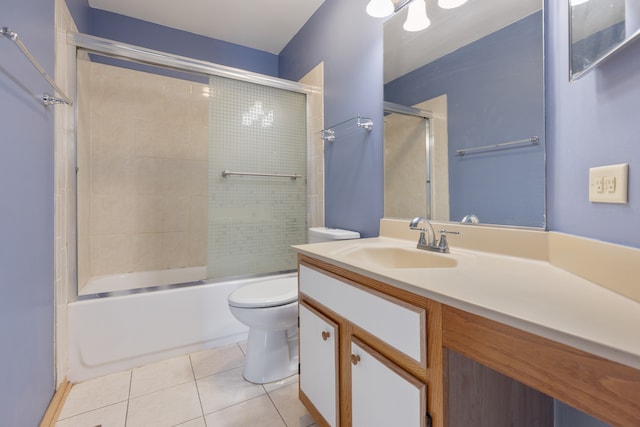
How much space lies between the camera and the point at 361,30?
1763mm

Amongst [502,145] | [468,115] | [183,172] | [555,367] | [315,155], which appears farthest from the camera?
[183,172]

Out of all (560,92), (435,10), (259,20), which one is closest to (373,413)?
(560,92)

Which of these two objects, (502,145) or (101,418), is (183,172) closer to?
(101,418)

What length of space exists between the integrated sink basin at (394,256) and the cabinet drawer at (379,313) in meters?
0.18

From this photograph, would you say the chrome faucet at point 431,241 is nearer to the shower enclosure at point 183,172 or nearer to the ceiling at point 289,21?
the ceiling at point 289,21

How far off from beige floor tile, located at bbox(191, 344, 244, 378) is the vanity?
716 mm

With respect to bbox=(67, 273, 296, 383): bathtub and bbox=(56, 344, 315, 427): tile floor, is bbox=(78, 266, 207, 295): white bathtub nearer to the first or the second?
bbox=(67, 273, 296, 383): bathtub

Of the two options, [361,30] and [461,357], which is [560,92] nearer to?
[461,357]

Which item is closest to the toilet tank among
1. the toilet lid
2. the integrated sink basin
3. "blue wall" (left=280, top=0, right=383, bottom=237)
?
"blue wall" (left=280, top=0, right=383, bottom=237)

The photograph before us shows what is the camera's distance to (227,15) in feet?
7.54

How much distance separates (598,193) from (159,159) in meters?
2.82

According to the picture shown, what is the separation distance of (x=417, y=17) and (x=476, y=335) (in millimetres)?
1531

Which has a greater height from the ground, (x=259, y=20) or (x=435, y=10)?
(x=259, y=20)

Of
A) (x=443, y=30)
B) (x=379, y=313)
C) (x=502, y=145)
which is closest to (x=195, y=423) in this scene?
(x=379, y=313)
